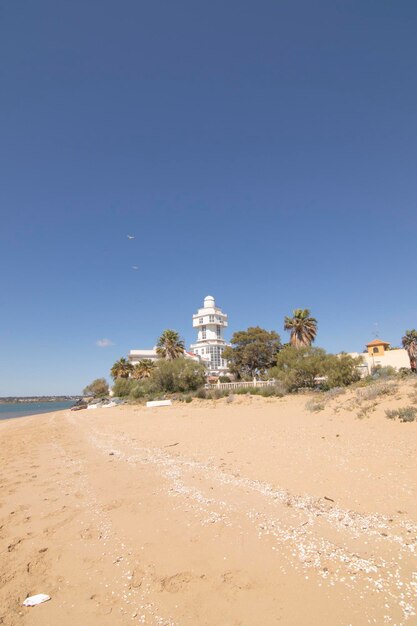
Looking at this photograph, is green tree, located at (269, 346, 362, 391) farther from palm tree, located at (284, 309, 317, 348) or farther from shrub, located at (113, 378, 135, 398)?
shrub, located at (113, 378, 135, 398)

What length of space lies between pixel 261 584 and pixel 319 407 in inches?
458

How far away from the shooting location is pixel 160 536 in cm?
464

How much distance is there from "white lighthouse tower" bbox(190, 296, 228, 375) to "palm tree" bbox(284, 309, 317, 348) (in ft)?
109

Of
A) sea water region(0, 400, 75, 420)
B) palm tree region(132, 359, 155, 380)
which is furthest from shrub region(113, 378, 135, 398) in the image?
sea water region(0, 400, 75, 420)

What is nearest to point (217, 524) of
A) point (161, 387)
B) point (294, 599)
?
point (294, 599)

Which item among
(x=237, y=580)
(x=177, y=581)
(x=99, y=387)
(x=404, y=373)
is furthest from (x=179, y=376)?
(x=99, y=387)

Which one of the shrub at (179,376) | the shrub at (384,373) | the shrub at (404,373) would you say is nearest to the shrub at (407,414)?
the shrub at (404,373)

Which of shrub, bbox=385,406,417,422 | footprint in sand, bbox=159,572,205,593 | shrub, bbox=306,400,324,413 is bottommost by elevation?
footprint in sand, bbox=159,572,205,593

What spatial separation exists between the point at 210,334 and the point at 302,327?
3883 cm

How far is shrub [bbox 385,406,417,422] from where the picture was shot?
372 inches

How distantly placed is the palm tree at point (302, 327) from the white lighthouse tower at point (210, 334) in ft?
109

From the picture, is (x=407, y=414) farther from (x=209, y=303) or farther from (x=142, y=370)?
(x=209, y=303)

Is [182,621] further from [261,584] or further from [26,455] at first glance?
[26,455]

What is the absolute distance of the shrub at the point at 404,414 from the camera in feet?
31.0
